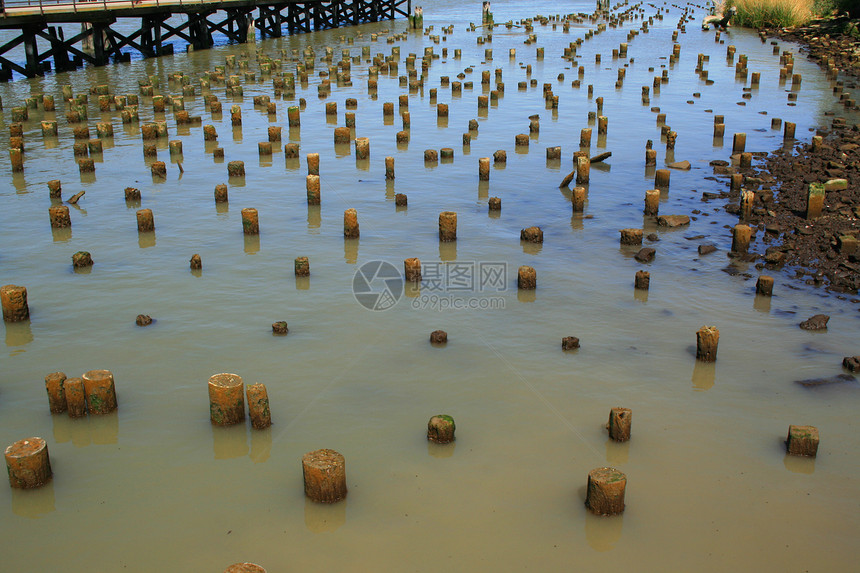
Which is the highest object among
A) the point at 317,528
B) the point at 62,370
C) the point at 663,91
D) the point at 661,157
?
the point at 663,91

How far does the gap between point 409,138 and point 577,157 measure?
14.1 ft

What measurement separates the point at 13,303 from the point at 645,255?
8.10 m

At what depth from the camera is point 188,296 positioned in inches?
389

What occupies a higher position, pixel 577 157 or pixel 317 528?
pixel 577 157

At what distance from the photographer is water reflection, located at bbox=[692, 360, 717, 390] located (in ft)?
26.5

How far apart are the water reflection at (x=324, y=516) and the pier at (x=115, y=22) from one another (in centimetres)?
2479

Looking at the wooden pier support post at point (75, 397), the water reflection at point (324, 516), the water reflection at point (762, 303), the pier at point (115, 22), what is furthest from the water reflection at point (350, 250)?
the pier at point (115, 22)

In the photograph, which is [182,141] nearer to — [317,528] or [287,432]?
[287,432]

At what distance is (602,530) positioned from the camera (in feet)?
19.8

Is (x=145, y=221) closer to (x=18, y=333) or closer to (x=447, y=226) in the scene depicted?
(x=18, y=333)

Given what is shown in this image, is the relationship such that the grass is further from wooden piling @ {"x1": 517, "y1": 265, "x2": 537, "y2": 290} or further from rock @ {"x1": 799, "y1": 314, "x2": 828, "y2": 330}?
wooden piling @ {"x1": 517, "y1": 265, "x2": 537, "y2": 290}

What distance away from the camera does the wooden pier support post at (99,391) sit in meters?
7.21

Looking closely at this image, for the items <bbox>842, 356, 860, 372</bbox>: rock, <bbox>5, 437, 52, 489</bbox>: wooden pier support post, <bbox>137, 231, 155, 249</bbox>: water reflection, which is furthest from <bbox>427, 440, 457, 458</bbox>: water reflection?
<bbox>137, 231, 155, 249</bbox>: water reflection

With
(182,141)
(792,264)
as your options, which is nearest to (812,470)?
(792,264)
